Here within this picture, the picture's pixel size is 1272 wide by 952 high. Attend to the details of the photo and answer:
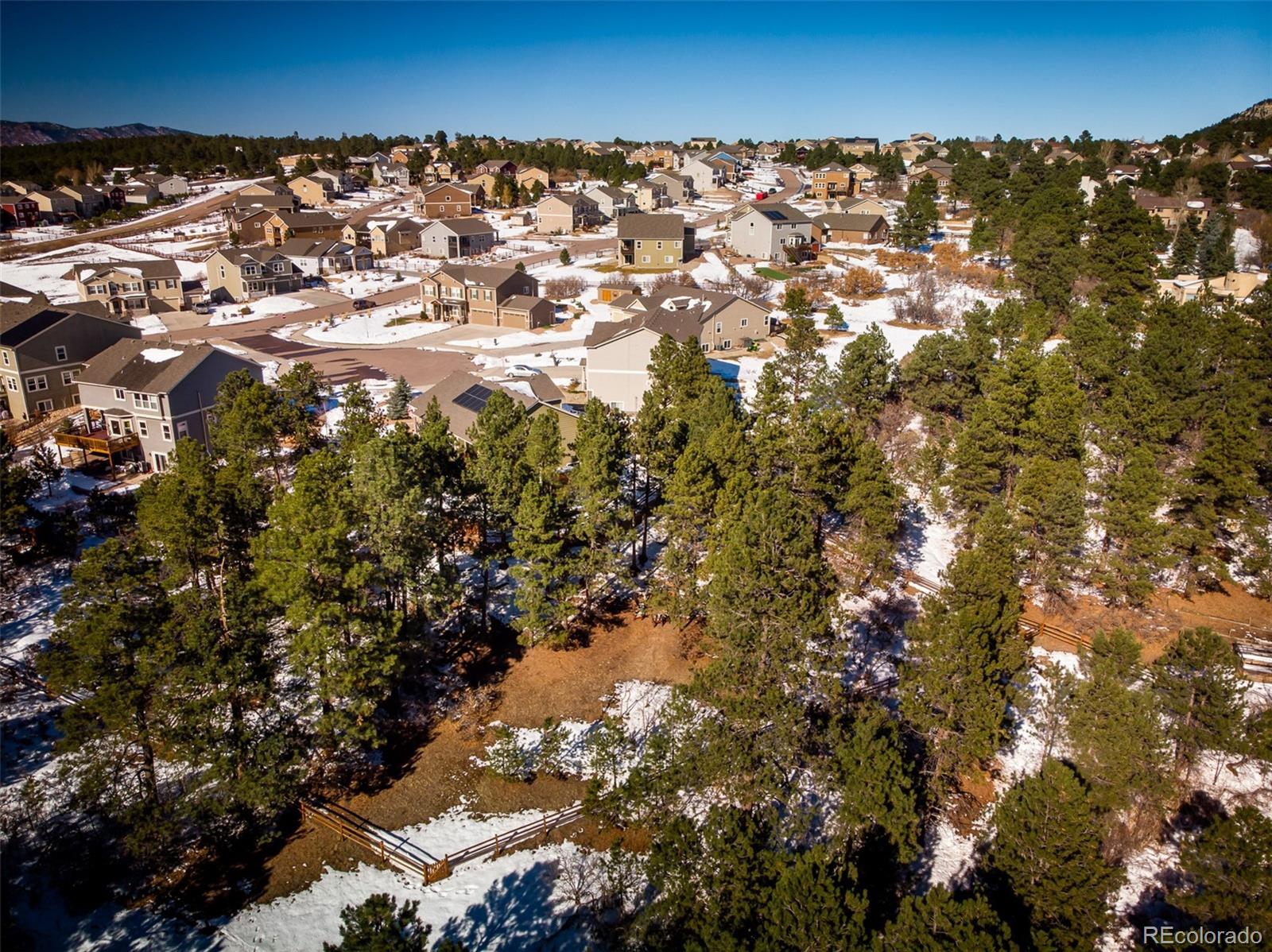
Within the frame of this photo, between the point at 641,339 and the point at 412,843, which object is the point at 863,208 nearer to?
the point at 641,339

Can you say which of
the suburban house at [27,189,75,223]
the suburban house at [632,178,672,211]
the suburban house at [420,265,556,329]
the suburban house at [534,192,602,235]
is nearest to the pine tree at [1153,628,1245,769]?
the suburban house at [420,265,556,329]

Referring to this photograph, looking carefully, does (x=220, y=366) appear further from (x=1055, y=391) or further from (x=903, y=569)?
(x=1055, y=391)

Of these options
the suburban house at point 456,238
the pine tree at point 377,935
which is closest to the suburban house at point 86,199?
the suburban house at point 456,238

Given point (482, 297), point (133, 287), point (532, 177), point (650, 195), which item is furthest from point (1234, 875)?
point (532, 177)

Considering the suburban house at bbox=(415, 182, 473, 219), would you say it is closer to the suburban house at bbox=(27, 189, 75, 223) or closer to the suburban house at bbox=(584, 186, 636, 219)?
the suburban house at bbox=(584, 186, 636, 219)

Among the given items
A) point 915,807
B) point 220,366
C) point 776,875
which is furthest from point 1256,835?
point 220,366

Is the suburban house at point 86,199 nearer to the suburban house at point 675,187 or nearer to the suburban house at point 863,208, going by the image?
the suburban house at point 675,187
